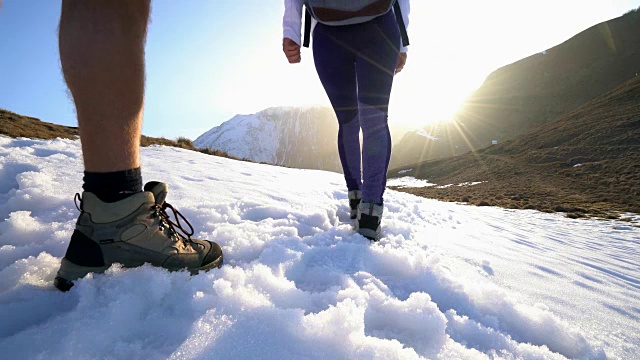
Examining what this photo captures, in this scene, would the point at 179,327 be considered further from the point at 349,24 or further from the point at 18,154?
the point at 18,154

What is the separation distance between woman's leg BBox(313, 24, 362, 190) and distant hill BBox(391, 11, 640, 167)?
225 ft

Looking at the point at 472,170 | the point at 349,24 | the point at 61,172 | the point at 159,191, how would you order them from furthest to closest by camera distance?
the point at 472,170, the point at 61,172, the point at 349,24, the point at 159,191

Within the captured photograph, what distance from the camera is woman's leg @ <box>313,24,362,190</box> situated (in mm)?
1899

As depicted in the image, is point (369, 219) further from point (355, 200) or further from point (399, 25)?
point (399, 25)

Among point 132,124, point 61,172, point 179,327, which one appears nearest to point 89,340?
point 179,327

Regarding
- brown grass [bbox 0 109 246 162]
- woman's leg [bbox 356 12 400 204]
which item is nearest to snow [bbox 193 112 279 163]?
brown grass [bbox 0 109 246 162]

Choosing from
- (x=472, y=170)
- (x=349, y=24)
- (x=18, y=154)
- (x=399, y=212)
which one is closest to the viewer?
(x=349, y=24)

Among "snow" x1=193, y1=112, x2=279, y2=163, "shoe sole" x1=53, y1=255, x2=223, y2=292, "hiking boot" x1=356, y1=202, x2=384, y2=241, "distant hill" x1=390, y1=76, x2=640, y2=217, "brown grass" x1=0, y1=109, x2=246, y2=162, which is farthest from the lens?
"snow" x1=193, y1=112, x2=279, y2=163

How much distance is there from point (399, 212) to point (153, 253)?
242cm

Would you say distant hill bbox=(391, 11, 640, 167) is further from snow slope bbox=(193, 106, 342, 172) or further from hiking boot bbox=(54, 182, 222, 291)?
hiking boot bbox=(54, 182, 222, 291)

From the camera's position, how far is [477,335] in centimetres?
92

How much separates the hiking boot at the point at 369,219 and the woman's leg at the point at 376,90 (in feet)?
0.13

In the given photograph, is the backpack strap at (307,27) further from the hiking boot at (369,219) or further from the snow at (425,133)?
the snow at (425,133)

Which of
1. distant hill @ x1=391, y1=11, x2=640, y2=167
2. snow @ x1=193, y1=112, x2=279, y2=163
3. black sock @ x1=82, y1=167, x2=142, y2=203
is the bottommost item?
black sock @ x1=82, y1=167, x2=142, y2=203
